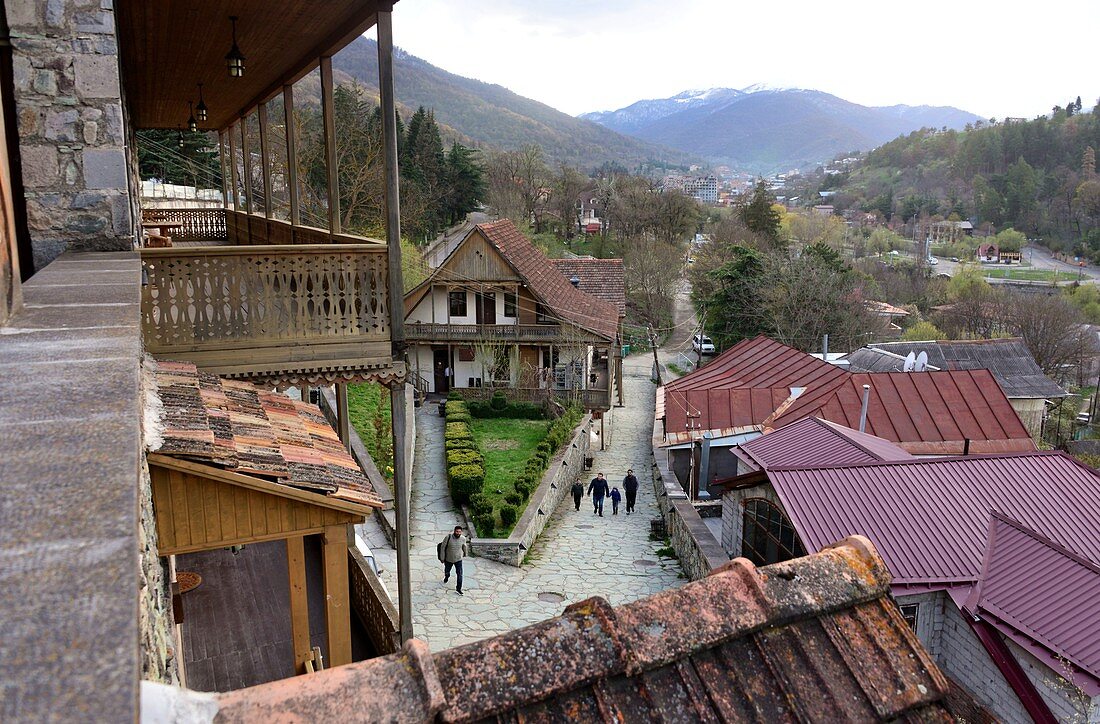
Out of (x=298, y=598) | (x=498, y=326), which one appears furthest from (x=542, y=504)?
(x=498, y=326)

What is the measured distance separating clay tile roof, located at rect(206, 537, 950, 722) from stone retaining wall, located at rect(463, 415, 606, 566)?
1303 cm

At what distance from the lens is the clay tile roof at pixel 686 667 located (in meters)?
1.66

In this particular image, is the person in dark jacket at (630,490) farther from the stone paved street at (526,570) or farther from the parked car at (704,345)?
the parked car at (704,345)

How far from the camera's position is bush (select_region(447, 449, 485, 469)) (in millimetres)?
19375

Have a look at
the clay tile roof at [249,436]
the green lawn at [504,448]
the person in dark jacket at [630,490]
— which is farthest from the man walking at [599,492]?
the clay tile roof at [249,436]

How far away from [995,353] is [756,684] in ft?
122

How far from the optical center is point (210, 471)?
3559 mm

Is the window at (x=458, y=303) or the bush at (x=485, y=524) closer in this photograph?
the bush at (x=485, y=524)

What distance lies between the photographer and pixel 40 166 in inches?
208

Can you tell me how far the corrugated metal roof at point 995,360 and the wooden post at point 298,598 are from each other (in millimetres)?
28177

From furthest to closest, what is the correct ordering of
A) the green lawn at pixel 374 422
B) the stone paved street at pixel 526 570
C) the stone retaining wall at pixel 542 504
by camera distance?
the green lawn at pixel 374 422
the stone retaining wall at pixel 542 504
the stone paved street at pixel 526 570

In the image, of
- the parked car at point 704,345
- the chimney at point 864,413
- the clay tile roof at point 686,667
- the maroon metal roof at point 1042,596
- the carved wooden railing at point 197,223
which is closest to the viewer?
the clay tile roof at point 686,667

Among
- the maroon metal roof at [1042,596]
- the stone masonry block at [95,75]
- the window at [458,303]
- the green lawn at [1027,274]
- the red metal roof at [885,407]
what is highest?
the stone masonry block at [95,75]

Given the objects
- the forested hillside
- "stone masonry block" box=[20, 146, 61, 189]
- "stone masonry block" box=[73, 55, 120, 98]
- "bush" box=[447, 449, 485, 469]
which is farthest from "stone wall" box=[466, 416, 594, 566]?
the forested hillside
